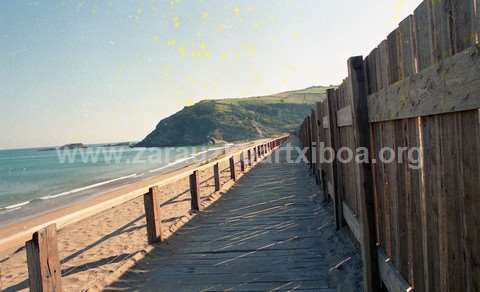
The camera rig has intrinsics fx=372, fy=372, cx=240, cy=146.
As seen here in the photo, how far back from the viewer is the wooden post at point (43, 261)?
9.95ft

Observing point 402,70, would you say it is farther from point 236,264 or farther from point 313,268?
point 236,264

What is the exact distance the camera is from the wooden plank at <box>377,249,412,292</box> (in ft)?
7.96

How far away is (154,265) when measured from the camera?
15.3 feet

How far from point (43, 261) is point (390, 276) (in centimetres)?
274

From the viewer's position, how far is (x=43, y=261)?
3078mm

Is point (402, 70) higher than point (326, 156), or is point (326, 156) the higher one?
point (402, 70)

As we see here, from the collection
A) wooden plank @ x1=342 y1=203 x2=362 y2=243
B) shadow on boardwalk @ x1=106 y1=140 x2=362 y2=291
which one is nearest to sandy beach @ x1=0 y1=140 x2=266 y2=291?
shadow on boardwalk @ x1=106 y1=140 x2=362 y2=291

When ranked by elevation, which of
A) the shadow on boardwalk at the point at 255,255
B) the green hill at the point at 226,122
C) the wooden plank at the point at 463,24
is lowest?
the shadow on boardwalk at the point at 255,255

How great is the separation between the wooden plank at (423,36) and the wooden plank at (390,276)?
1388 mm

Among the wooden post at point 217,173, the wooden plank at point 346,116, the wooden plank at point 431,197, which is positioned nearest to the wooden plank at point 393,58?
the wooden plank at point 431,197

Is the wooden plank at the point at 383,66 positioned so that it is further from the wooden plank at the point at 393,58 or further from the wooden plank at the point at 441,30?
the wooden plank at the point at 441,30

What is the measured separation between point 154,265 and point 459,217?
3835mm

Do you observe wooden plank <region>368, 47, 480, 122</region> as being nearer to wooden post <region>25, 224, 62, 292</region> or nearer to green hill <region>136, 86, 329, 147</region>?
wooden post <region>25, 224, 62, 292</region>

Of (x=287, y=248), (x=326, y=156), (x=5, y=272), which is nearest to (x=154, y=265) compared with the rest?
(x=287, y=248)
